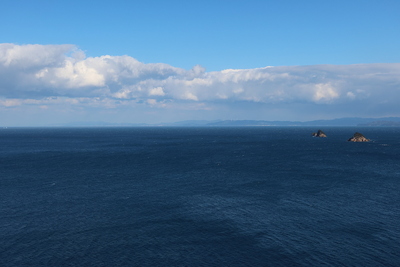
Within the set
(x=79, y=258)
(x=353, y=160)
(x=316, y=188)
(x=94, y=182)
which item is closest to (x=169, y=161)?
(x=94, y=182)

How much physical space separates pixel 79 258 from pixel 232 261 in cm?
2386

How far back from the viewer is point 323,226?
59.4 m

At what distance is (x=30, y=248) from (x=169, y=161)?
96.1 meters

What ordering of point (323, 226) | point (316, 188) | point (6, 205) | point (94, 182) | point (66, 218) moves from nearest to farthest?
point (323, 226)
point (66, 218)
point (6, 205)
point (316, 188)
point (94, 182)

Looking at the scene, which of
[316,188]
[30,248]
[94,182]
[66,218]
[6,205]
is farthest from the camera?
[94,182]

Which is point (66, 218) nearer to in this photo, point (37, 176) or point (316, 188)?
point (37, 176)

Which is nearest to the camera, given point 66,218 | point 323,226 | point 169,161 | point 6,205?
point 323,226

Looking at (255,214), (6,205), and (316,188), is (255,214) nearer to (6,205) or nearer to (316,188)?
(316,188)

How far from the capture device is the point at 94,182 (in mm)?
99500

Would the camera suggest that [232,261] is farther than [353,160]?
No

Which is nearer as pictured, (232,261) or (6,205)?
(232,261)

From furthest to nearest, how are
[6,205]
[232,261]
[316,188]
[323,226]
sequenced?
1. [316,188]
2. [6,205]
3. [323,226]
4. [232,261]

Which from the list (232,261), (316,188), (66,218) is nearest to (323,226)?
(232,261)

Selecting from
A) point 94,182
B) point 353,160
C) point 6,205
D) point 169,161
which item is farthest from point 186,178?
point 353,160
